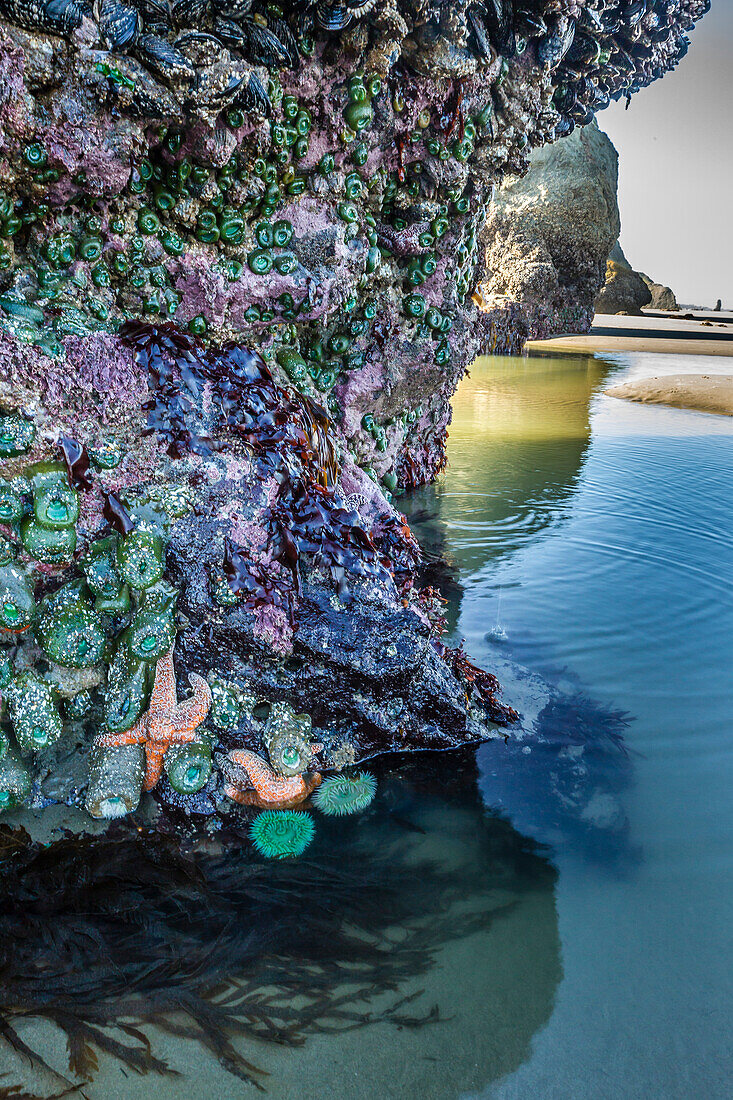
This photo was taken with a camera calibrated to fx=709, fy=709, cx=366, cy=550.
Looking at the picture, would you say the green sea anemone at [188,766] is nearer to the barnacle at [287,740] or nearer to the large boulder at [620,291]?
the barnacle at [287,740]

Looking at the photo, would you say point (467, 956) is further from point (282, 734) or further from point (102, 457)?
point (102, 457)

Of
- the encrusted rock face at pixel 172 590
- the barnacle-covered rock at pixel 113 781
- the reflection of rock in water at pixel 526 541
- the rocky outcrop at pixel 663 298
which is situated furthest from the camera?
the rocky outcrop at pixel 663 298

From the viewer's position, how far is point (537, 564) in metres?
5.81

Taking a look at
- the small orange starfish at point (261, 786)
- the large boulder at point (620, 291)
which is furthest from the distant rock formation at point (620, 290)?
the small orange starfish at point (261, 786)

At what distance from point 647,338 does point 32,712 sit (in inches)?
1096

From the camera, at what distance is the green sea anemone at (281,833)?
2.90 m

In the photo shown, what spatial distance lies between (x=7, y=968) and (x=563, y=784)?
A: 2.38 meters

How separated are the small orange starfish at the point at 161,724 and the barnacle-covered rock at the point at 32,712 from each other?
20 cm

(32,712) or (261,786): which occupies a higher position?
(32,712)

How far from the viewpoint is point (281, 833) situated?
9.77 feet

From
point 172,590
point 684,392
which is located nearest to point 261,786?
point 172,590

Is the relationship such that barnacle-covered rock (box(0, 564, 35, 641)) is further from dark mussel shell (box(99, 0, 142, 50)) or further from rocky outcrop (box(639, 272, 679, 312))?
rocky outcrop (box(639, 272, 679, 312))

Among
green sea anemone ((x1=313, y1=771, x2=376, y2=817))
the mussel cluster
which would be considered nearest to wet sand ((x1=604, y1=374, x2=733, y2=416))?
the mussel cluster

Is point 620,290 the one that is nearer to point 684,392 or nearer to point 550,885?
point 684,392
